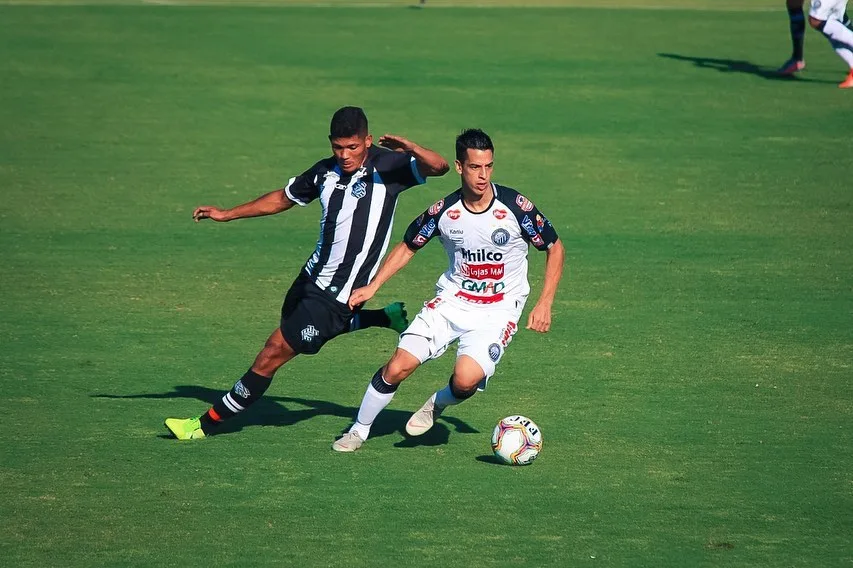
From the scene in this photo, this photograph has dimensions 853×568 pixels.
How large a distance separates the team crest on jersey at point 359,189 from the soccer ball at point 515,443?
78.8 inches

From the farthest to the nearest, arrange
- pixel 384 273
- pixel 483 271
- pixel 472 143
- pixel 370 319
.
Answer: pixel 370 319 → pixel 483 271 → pixel 384 273 → pixel 472 143

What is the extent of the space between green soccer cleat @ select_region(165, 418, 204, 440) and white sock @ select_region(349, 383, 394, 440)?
122cm

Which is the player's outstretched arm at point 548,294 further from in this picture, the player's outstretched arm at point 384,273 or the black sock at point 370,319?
the black sock at point 370,319

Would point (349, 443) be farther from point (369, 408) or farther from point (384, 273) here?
point (384, 273)

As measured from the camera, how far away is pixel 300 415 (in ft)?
33.4

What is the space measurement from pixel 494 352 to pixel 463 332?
0.97 feet

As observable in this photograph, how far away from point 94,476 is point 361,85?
1305cm

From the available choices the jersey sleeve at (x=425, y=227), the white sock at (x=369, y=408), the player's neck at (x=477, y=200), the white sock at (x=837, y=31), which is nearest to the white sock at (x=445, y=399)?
the white sock at (x=369, y=408)

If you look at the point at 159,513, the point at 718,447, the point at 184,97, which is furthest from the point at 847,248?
the point at 184,97

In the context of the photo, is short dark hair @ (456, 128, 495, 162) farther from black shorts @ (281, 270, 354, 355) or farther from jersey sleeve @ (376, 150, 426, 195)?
black shorts @ (281, 270, 354, 355)

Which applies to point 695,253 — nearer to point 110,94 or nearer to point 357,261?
point 357,261

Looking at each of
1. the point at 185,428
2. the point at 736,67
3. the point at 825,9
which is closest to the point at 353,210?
the point at 185,428

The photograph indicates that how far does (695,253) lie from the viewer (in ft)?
47.7

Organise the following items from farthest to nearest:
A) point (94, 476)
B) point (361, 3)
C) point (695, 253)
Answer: point (361, 3) < point (695, 253) < point (94, 476)
